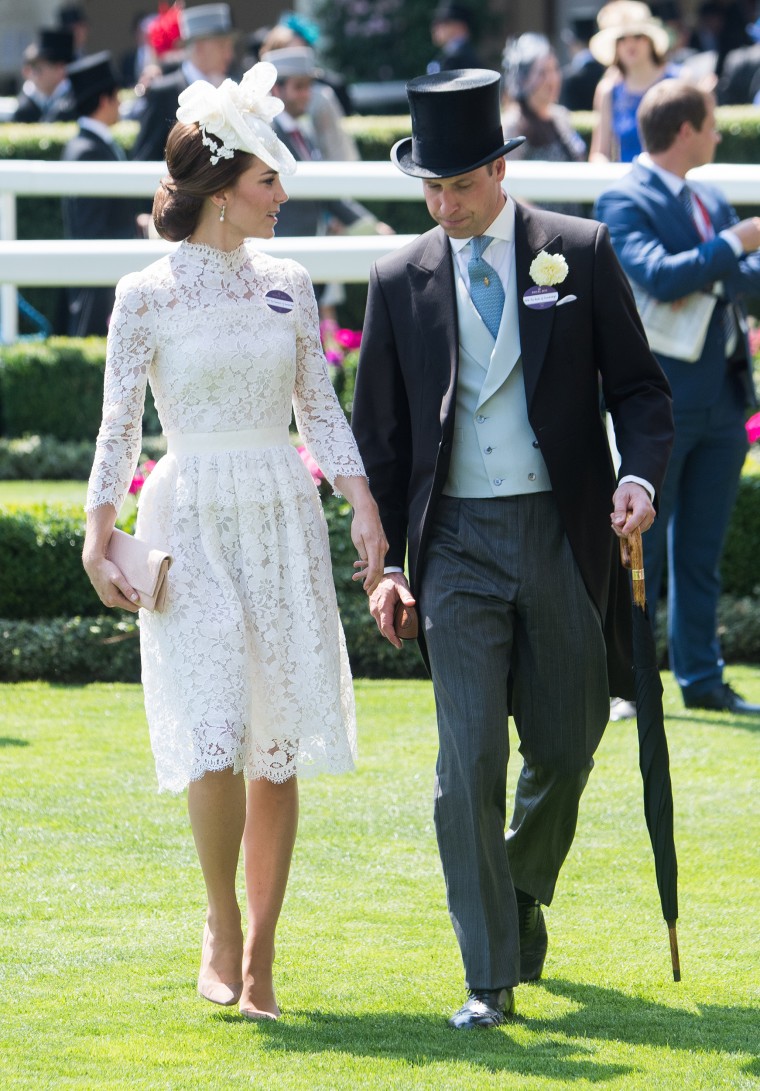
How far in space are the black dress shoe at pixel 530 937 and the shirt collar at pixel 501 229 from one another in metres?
1.39

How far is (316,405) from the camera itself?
4.08 meters

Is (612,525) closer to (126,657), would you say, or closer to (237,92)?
(237,92)

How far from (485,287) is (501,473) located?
0.40 meters

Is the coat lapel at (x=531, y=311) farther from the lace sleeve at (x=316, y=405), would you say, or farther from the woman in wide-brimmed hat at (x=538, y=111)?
the woman in wide-brimmed hat at (x=538, y=111)

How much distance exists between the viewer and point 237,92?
3.91m

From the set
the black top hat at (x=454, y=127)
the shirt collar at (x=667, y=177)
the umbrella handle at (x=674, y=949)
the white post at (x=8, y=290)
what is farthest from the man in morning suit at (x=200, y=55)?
Result: the umbrella handle at (x=674, y=949)

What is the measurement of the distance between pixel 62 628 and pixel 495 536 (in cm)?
343

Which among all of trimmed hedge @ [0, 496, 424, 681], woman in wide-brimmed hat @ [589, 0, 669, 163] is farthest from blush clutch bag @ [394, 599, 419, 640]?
woman in wide-brimmed hat @ [589, 0, 669, 163]

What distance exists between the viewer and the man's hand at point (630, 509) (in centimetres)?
381

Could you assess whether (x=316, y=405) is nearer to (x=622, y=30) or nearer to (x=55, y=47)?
(x=622, y=30)

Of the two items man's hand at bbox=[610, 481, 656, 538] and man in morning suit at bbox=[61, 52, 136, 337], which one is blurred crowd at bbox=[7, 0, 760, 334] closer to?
man in morning suit at bbox=[61, 52, 136, 337]

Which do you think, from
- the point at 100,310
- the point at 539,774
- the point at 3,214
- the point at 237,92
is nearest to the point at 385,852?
the point at 539,774

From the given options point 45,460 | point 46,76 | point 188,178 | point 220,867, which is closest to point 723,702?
point 220,867

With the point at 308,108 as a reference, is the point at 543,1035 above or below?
below
